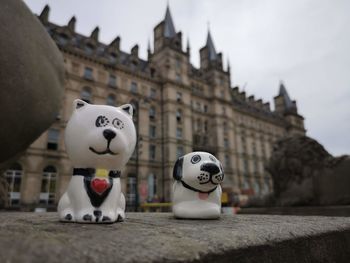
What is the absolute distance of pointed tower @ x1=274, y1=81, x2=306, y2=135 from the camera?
49.3 metres

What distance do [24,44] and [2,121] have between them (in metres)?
0.90

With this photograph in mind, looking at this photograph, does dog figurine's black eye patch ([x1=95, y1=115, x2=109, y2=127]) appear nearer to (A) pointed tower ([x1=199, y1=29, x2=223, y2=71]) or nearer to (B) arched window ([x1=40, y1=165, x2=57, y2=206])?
(B) arched window ([x1=40, y1=165, x2=57, y2=206])

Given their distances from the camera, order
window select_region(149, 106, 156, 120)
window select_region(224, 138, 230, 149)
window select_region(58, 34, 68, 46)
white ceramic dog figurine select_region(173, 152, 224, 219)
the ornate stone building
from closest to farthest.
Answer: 1. white ceramic dog figurine select_region(173, 152, 224, 219)
2. the ornate stone building
3. window select_region(58, 34, 68, 46)
4. window select_region(149, 106, 156, 120)
5. window select_region(224, 138, 230, 149)

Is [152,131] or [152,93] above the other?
[152,93]

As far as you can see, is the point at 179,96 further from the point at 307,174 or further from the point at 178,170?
the point at 178,170

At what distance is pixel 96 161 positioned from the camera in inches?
94.6

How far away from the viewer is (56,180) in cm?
2103

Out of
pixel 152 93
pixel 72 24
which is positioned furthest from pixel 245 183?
pixel 72 24

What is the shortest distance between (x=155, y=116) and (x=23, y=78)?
86.1ft

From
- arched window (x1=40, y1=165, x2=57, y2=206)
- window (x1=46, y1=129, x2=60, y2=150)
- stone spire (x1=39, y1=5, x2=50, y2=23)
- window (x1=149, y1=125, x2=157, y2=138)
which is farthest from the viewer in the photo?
window (x1=149, y1=125, x2=157, y2=138)

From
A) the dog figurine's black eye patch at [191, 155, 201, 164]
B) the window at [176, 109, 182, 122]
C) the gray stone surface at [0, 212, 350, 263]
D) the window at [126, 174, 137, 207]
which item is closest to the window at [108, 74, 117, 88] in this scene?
the window at [176, 109, 182, 122]

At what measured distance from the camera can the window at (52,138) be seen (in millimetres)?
21609

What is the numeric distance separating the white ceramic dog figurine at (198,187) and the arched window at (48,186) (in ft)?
66.8

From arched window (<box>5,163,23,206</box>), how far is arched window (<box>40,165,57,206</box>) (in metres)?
1.63
